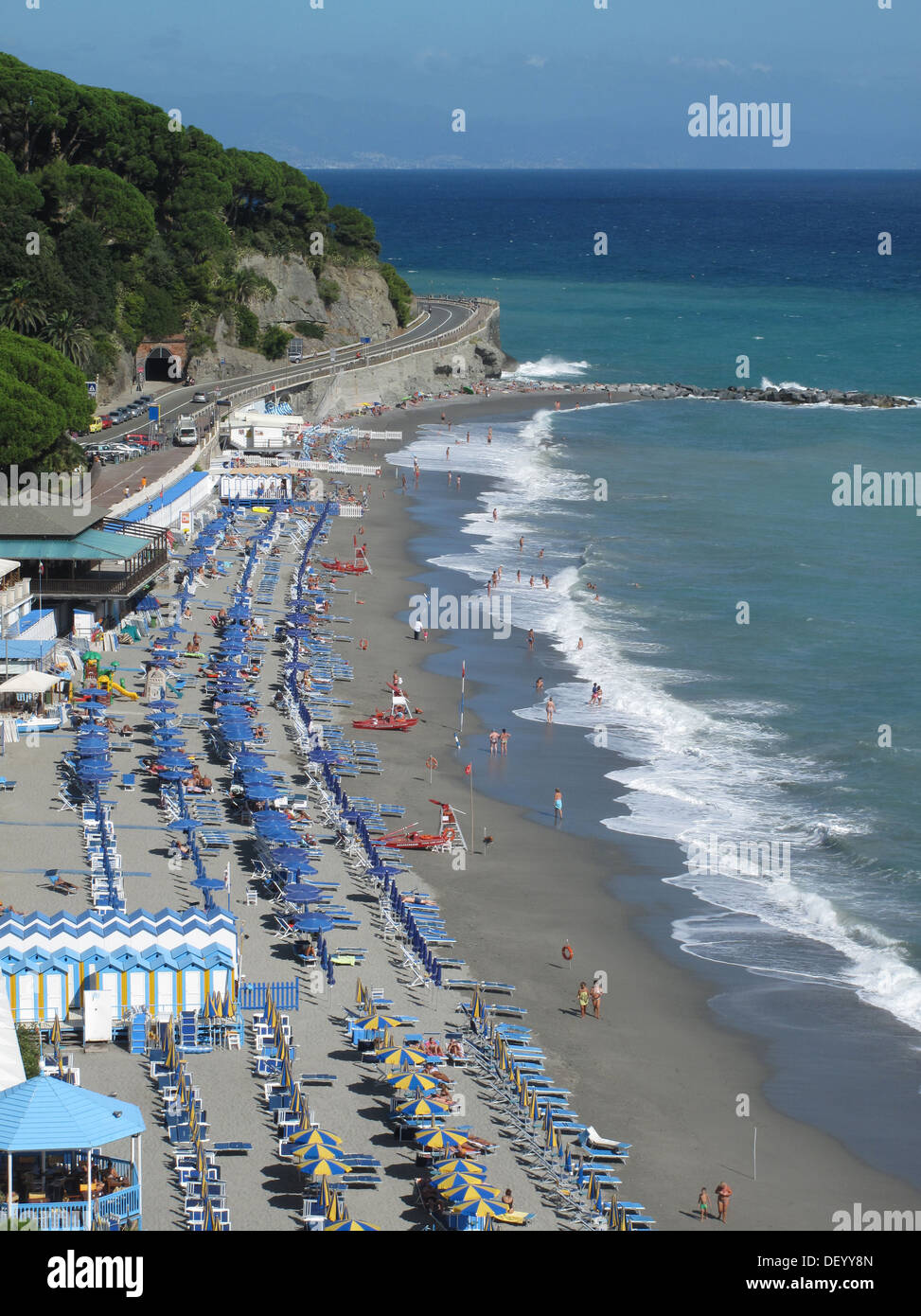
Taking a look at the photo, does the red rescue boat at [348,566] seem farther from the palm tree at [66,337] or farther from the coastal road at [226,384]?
the palm tree at [66,337]

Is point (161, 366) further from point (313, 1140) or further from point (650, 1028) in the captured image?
point (313, 1140)

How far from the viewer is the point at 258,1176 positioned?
20312mm

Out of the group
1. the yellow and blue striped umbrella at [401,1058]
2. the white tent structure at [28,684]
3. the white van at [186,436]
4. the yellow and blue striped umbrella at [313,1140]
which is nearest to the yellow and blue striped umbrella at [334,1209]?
the yellow and blue striped umbrella at [313,1140]

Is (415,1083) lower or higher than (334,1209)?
higher

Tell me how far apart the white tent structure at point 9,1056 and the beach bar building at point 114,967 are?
192 cm

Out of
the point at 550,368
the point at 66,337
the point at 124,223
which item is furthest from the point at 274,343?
the point at 550,368

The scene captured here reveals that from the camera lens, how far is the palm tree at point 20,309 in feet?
240

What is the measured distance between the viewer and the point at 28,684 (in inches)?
1519

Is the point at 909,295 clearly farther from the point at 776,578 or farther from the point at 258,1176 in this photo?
the point at 258,1176

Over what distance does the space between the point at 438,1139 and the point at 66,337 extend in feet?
198

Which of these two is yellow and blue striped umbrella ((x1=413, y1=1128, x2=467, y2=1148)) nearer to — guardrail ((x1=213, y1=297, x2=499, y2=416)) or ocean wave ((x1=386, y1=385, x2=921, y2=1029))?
ocean wave ((x1=386, y1=385, x2=921, y2=1029))

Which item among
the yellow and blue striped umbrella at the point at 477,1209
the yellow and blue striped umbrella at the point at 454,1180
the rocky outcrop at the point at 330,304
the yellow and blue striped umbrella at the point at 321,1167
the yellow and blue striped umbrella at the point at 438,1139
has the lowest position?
the yellow and blue striped umbrella at the point at 477,1209

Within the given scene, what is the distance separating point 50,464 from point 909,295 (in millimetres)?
149475
